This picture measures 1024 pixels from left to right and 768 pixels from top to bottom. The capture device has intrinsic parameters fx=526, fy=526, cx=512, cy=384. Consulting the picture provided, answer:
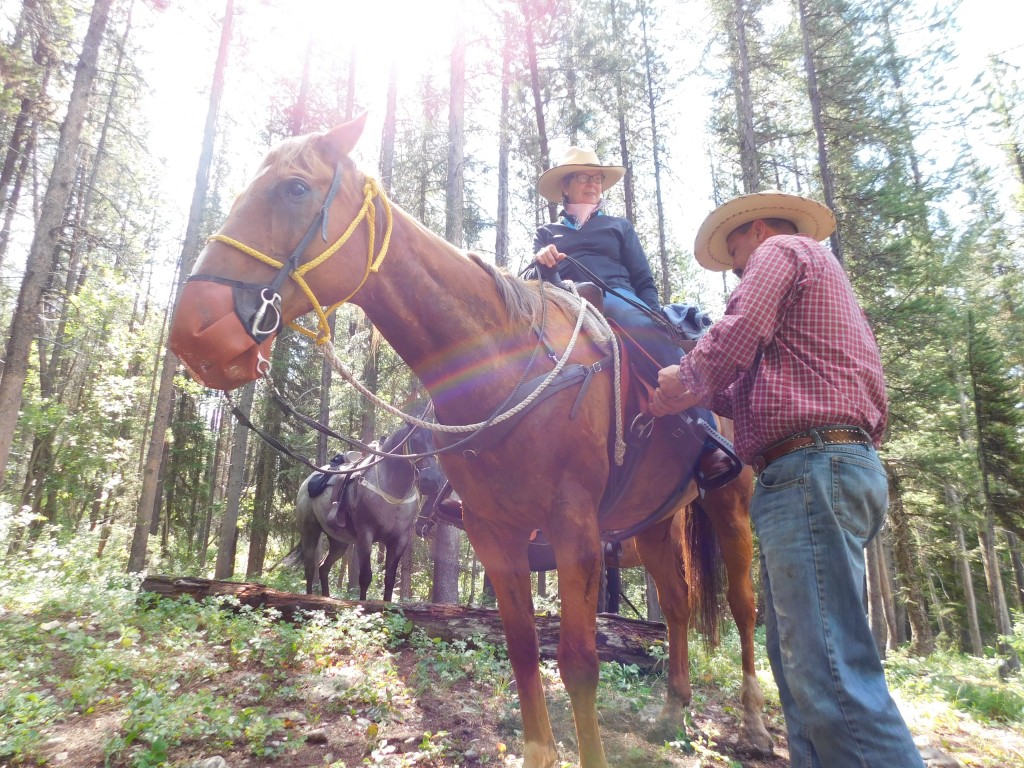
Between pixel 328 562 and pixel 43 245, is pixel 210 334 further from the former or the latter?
pixel 43 245

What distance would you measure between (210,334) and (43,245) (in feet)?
33.5

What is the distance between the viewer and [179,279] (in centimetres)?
1134

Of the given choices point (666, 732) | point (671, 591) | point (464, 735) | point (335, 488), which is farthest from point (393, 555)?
point (666, 732)

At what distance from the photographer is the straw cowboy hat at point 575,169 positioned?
12.9 ft

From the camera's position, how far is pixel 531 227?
1647 cm

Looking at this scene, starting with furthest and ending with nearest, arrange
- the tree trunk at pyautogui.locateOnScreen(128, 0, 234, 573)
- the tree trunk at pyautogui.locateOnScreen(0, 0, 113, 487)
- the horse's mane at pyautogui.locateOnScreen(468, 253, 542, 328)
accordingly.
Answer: the tree trunk at pyautogui.locateOnScreen(128, 0, 234, 573) → the tree trunk at pyautogui.locateOnScreen(0, 0, 113, 487) → the horse's mane at pyautogui.locateOnScreen(468, 253, 542, 328)

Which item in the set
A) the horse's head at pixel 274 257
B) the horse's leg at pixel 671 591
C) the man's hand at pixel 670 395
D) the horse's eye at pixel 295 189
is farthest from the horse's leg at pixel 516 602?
the horse's eye at pixel 295 189

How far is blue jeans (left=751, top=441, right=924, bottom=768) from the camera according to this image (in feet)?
5.17

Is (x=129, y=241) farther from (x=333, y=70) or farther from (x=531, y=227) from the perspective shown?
(x=531, y=227)

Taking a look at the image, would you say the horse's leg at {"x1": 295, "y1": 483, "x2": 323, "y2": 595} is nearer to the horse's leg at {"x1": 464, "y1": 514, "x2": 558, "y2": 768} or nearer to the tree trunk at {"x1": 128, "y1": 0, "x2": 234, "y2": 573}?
the tree trunk at {"x1": 128, "y1": 0, "x2": 234, "y2": 573}

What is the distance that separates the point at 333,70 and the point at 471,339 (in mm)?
16321

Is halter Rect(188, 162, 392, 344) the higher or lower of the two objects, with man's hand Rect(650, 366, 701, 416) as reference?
higher

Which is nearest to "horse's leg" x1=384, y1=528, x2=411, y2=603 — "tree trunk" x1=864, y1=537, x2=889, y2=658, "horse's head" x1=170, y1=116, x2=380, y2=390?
"horse's head" x1=170, y1=116, x2=380, y2=390

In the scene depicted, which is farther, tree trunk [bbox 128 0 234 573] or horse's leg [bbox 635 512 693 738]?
tree trunk [bbox 128 0 234 573]
